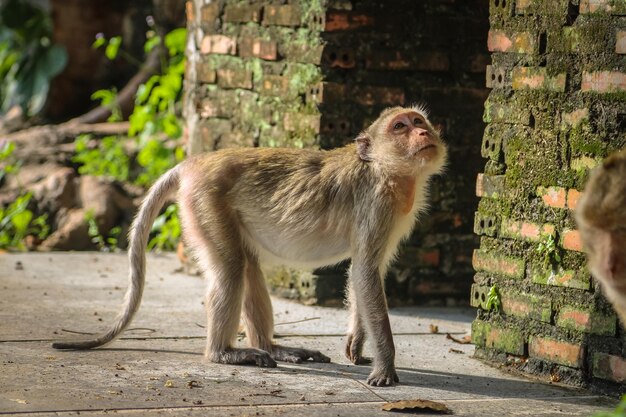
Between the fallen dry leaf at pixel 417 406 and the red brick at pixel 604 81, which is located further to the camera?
the red brick at pixel 604 81

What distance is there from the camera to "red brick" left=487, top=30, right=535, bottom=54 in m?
5.75

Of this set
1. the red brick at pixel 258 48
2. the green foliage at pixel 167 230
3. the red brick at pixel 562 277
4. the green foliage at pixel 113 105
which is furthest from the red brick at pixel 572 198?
the green foliage at pixel 113 105

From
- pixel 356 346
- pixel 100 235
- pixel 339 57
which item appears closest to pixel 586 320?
pixel 356 346

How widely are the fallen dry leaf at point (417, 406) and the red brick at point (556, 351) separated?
865 millimetres

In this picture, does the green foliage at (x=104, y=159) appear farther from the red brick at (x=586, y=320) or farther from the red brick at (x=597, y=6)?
the red brick at (x=597, y=6)

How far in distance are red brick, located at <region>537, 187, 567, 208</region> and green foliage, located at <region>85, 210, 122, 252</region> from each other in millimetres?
5094

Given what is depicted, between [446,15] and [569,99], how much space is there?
2.21 metres

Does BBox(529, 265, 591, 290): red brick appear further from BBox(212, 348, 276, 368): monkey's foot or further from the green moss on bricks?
the green moss on bricks

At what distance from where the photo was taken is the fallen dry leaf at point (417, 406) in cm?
500

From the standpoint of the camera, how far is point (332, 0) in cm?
723

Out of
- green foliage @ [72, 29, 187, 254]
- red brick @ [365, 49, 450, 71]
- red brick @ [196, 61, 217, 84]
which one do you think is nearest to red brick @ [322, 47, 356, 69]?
red brick @ [365, 49, 450, 71]

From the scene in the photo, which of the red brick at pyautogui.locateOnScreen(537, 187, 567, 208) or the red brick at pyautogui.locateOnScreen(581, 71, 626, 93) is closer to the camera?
the red brick at pyautogui.locateOnScreen(581, 71, 626, 93)

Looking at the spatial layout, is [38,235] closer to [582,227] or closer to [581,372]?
[581,372]

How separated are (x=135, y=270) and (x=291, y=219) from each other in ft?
2.92
